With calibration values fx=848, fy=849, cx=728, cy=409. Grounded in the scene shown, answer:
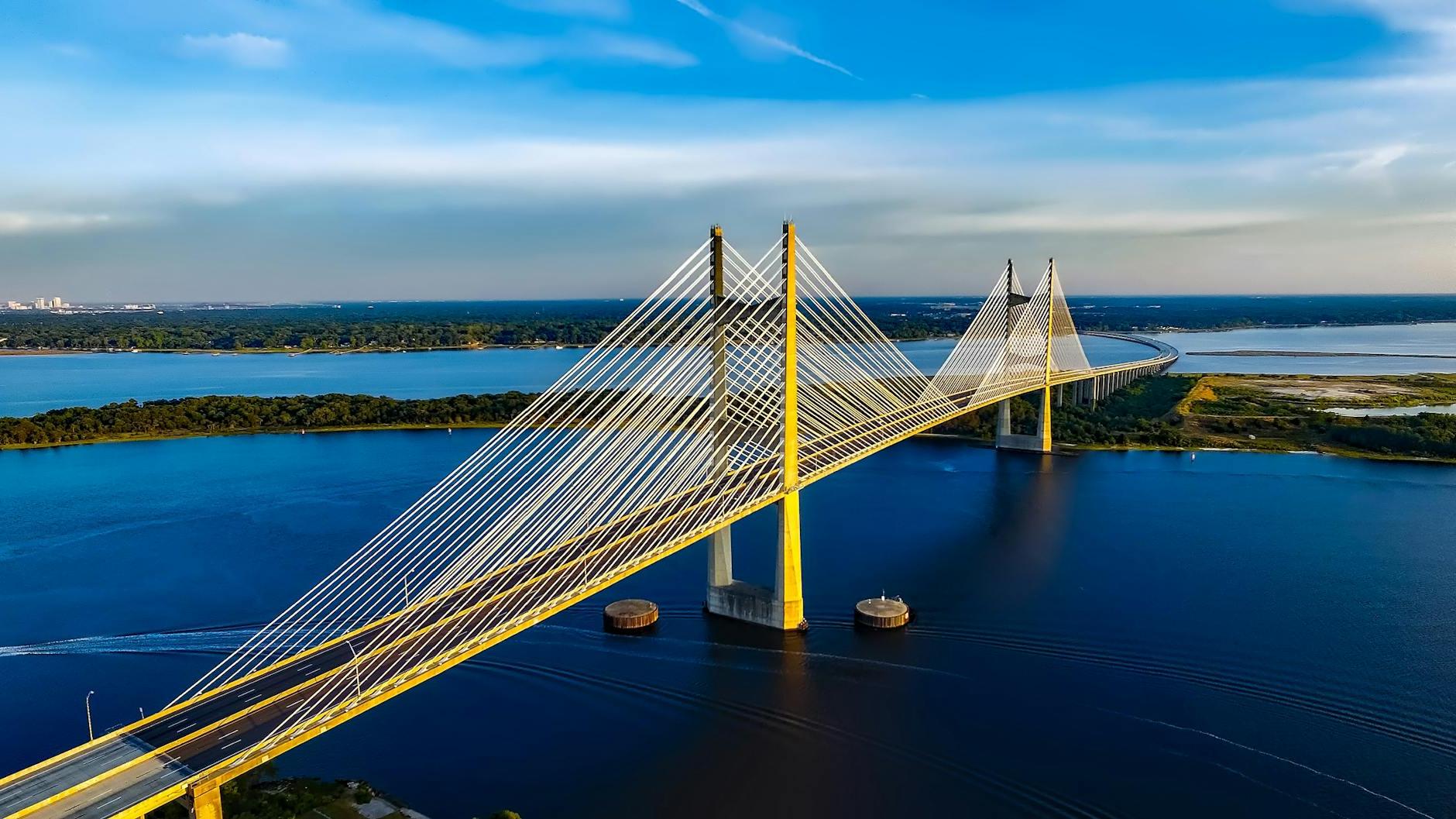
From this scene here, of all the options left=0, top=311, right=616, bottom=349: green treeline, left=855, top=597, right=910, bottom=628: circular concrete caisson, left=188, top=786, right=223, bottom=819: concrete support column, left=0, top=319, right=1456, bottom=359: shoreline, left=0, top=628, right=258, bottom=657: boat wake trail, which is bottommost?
left=0, top=628, right=258, bottom=657: boat wake trail

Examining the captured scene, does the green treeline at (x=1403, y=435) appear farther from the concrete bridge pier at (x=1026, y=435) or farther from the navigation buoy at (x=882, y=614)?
the navigation buoy at (x=882, y=614)

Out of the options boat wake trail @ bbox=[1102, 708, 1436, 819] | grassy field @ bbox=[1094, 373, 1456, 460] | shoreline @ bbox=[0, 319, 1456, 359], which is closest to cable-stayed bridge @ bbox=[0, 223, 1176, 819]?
boat wake trail @ bbox=[1102, 708, 1436, 819]

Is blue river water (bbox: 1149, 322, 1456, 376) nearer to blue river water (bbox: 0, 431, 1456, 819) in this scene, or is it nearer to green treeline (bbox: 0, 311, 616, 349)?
blue river water (bbox: 0, 431, 1456, 819)

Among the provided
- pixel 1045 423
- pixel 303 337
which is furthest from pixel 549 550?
pixel 303 337

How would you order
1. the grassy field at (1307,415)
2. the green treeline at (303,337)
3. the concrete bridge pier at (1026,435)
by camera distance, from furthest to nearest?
1. the green treeline at (303,337)
2. the concrete bridge pier at (1026,435)
3. the grassy field at (1307,415)

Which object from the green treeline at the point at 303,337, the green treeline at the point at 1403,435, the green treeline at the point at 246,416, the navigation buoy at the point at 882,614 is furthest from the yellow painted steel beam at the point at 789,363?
the green treeline at the point at 303,337

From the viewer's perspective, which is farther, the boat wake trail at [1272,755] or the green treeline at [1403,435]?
the green treeline at [1403,435]
